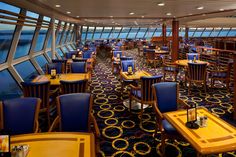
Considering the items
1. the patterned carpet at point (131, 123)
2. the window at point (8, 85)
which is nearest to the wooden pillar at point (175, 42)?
the patterned carpet at point (131, 123)

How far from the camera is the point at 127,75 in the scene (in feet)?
16.7

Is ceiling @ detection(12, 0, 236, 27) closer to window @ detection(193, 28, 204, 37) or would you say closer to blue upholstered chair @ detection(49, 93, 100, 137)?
blue upholstered chair @ detection(49, 93, 100, 137)

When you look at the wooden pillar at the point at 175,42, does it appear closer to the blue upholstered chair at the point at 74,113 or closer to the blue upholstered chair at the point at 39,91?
the blue upholstered chair at the point at 39,91

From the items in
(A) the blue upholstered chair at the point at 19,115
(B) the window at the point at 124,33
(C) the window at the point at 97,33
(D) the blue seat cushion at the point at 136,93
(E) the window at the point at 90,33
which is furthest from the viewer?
(B) the window at the point at 124,33

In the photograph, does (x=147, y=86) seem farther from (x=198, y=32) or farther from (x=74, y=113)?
(x=198, y=32)

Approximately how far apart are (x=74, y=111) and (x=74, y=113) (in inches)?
1.0

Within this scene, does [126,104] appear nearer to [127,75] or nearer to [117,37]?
[127,75]

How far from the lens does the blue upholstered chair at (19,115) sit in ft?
8.04

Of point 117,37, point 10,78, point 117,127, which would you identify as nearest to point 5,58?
point 10,78

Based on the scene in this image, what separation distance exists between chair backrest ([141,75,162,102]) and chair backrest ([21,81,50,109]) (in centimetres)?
174

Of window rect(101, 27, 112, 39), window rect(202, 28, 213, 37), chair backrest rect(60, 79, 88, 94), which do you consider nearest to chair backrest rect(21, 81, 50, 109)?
chair backrest rect(60, 79, 88, 94)

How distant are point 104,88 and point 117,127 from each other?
107 inches

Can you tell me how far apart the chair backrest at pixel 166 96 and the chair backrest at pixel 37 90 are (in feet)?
6.22

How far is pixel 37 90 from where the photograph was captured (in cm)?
367
